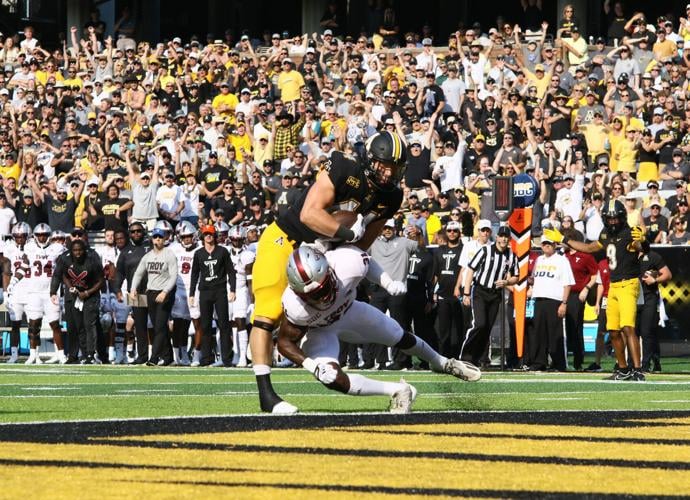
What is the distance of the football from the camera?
9260mm

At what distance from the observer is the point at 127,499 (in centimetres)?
531

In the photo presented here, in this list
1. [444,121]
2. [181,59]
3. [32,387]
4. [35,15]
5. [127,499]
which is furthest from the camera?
[35,15]

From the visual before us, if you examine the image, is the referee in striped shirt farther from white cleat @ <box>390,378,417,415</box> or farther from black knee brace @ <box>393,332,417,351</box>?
white cleat @ <box>390,378,417,415</box>

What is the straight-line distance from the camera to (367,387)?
898 cm

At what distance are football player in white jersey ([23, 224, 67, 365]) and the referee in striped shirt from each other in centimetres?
589

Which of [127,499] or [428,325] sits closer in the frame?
[127,499]

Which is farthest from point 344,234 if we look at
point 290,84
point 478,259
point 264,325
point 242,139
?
point 290,84

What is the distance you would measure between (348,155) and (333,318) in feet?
33.5

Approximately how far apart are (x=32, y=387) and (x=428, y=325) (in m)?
7.39

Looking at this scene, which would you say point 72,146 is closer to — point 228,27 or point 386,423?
point 228,27

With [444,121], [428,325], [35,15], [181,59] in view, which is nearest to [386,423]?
[428,325]

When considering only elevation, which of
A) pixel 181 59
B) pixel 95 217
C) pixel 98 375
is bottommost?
pixel 98 375

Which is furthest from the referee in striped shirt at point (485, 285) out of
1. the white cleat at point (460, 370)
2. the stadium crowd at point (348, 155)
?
the white cleat at point (460, 370)

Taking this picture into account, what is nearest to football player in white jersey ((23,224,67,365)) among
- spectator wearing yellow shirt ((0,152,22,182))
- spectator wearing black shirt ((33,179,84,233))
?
spectator wearing black shirt ((33,179,84,233))
